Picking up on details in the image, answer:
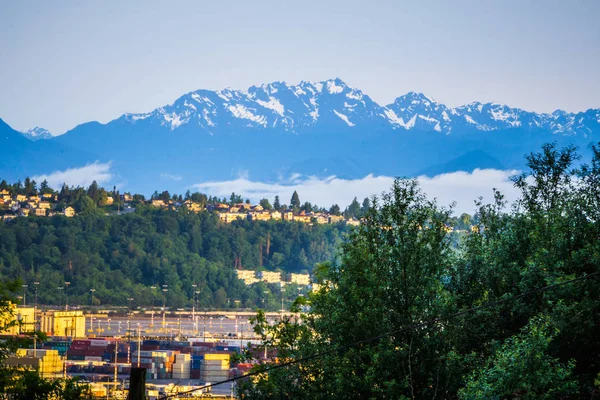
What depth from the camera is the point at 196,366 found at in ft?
308

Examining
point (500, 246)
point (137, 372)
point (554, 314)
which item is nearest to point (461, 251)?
point (500, 246)

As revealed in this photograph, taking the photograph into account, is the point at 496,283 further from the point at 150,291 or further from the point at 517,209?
the point at 150,291

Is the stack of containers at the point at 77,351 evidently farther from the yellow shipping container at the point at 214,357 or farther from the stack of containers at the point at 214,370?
the stack of containers at the point at 214,370

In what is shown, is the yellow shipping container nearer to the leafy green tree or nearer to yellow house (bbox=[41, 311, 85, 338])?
yellow house (bbox=[41, 311, 85, 338])

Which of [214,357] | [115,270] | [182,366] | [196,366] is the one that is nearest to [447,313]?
[214,357]

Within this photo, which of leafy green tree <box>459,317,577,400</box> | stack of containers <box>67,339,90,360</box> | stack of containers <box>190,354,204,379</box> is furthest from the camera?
stack of containers <box>67,339,90,360</box>

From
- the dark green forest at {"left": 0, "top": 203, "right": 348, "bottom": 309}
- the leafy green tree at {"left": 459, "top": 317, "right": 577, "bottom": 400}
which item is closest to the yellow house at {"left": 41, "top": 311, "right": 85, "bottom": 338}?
the dark green forest at {"left": 0, "top": 203, "right": 348, "bottom": 309}

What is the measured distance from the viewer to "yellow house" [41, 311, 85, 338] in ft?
431

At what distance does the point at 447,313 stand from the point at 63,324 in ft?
381

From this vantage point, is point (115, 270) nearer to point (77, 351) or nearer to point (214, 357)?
point (77, 351)

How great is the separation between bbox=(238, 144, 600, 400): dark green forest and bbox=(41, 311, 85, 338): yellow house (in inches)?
4246

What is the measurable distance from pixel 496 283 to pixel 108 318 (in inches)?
5497

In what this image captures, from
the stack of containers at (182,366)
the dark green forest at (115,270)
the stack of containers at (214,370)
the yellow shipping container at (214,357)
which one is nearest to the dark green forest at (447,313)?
the stack of containers at (214,370)

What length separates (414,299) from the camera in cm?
2380
